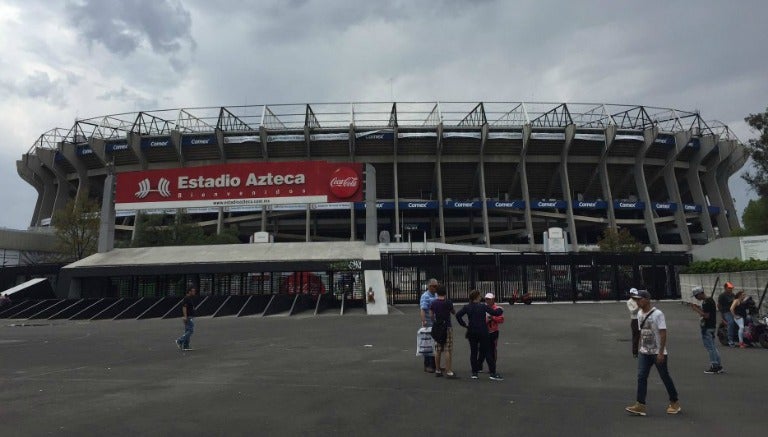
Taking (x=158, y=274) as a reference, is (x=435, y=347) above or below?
below

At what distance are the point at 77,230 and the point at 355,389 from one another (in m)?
46.4

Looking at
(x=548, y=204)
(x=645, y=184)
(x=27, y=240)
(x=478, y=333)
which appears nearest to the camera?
(x=478, y=333)

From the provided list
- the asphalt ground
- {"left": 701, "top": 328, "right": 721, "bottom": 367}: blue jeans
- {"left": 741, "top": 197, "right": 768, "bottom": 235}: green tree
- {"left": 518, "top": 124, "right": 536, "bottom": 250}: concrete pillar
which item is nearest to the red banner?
the asphalt ground

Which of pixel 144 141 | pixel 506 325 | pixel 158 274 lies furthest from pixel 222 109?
pixel 506 325

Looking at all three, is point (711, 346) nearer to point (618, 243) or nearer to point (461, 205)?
point (618, 243)

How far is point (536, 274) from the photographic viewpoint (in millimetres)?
29906

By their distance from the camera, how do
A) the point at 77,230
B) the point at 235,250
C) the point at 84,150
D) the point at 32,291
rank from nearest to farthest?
the point at 235,250
the point at 32,291
the point at 77,230
the point at 84,150

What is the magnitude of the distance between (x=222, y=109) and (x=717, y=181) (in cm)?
7122

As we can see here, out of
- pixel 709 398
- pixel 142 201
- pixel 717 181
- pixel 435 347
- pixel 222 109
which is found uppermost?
pixel 222 109

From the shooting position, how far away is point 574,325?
1725cm

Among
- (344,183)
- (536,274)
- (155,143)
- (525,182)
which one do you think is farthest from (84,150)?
(536,274)

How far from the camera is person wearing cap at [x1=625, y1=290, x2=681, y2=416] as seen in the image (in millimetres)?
6109

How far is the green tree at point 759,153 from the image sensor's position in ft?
103

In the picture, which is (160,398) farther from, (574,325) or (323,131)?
(323,131)
